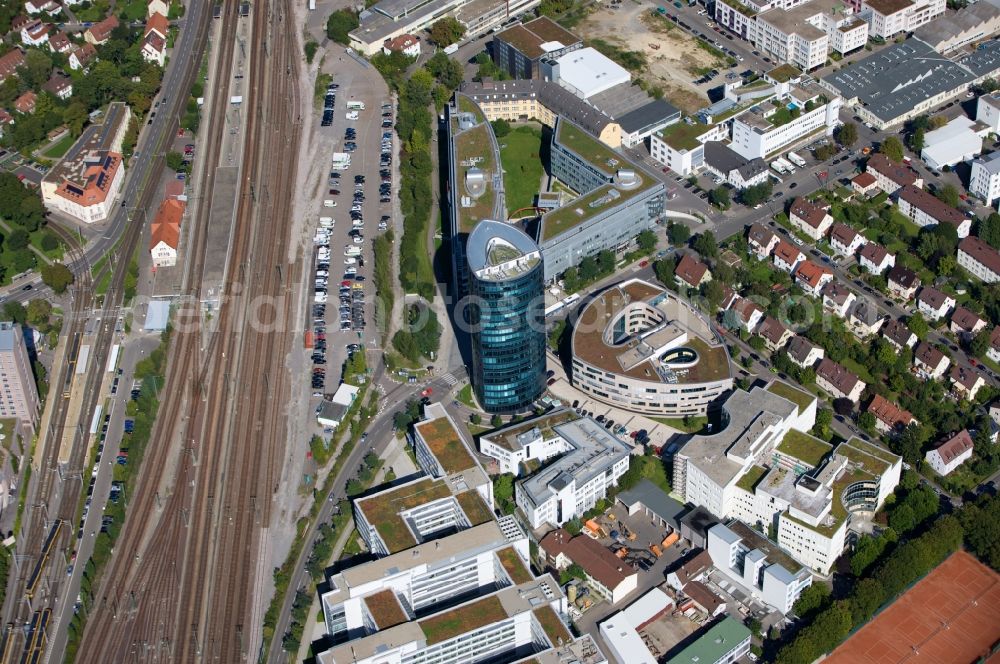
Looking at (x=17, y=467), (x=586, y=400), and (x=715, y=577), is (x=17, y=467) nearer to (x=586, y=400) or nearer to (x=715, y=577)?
(x=586, y=400)

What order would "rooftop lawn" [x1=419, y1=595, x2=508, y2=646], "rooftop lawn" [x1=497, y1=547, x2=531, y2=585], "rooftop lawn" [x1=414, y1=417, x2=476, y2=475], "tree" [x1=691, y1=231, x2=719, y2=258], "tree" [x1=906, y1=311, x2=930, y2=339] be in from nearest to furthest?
1. "rooftop lawn" [x1=419, y1=595, x2=508, y2=646]
2. "rooftop lawn" [x1=497, y1=547, x2=531, y2=585]
3. "rooftop lawn" [x1=414, y1=417, x2=476, y2=475]
4. "tree" [x1=906, y1=311, x2=930, y2=339]
5. "tree" [x1=691, y1=231, x2=719, y2=258]

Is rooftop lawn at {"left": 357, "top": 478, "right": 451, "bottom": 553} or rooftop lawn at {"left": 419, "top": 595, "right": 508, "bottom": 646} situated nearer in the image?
rooftop lawn at {"left": 419, "top": 595, "right": 508, "bottom": 646}

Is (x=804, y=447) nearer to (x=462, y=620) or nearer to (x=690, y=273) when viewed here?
(x=690, y=273)

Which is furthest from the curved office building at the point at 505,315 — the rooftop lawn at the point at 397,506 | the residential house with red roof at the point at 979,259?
the residential house with red roof at the point at 979,259

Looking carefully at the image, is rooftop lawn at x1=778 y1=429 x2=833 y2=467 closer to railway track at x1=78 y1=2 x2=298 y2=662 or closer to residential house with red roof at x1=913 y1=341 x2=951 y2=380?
residential house with red roof at x1=913 y1=341 x2=951 y2=380

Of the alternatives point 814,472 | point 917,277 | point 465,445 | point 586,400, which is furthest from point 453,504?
point 917,277

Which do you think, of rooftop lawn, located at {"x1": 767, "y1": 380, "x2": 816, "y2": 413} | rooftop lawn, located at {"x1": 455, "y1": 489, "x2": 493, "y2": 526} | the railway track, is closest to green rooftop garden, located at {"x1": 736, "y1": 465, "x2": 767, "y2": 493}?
rooftop lawn, located at {"x1": 767, "y1": 380, "x2": 816, "y2": 413}

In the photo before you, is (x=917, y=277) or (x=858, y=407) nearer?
(x=858, y=407)

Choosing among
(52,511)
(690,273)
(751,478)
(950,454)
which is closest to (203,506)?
(52,511)

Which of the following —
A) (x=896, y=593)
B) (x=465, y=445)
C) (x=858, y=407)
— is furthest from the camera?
(x=858, y=407)
